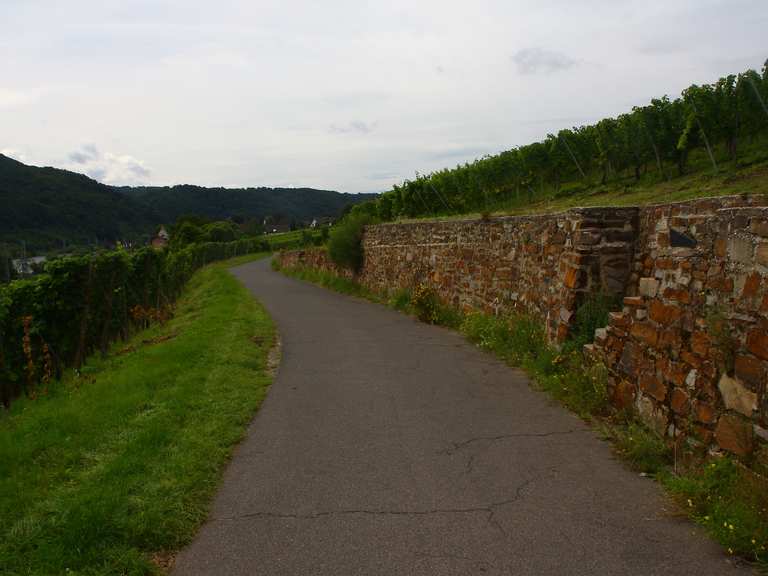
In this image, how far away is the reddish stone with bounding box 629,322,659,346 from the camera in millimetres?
5708

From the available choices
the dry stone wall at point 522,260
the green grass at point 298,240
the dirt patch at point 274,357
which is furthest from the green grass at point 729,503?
the green grass at point 298,240

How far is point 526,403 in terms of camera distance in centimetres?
716

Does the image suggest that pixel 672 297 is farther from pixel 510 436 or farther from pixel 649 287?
pixel 510 436

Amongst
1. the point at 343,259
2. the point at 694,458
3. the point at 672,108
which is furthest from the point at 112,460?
the point at 672,108

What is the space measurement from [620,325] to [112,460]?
4852 mm

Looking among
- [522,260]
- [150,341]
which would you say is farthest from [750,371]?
[150,341]

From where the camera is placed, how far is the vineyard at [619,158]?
20.6m

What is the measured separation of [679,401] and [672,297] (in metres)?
0.92

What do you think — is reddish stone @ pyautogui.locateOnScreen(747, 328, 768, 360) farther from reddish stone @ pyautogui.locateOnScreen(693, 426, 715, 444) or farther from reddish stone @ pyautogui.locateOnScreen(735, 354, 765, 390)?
reddish stone @ pyautogui.locateOnScreen(693, 426, 715, 444)

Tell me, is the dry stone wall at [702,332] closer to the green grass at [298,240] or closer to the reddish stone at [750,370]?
the reddish stone at [750,370]

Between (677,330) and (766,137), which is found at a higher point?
(766,137)

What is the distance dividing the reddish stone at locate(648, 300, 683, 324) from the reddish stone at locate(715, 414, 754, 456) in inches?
42.9

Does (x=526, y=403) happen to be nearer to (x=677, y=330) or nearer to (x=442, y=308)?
(x=677, y=330)

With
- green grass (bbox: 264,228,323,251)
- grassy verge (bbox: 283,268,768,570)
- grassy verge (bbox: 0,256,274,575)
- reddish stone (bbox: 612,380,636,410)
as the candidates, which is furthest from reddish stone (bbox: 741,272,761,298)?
green grass (bbox: 264,228,323,251)
